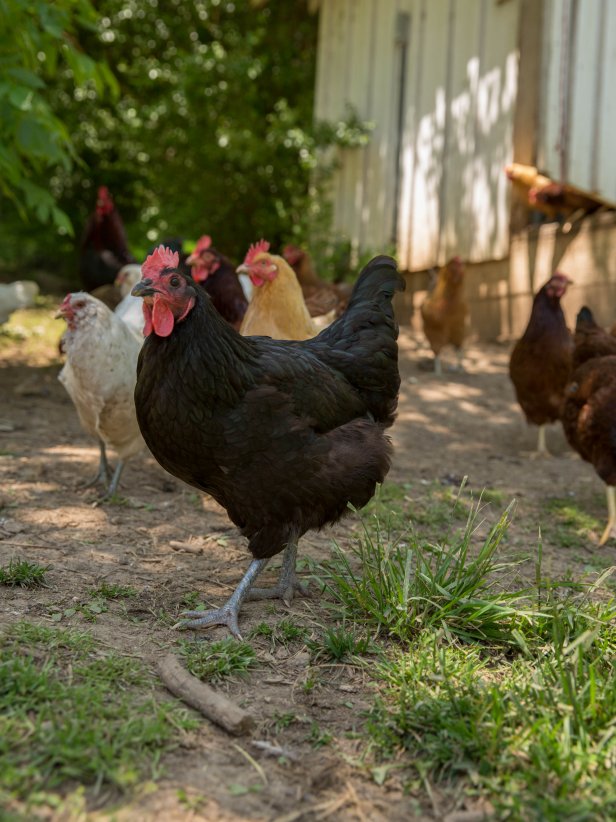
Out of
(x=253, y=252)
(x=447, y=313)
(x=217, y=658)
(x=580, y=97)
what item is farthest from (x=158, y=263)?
(x=580, y=97)

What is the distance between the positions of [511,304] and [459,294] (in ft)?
3.38

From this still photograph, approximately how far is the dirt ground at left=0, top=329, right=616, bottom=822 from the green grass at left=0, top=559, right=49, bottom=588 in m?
0.08

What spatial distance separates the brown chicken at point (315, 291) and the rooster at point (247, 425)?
9.91 feet

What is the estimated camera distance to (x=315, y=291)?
7207 millimetres

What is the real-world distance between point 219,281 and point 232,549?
2.39 metres

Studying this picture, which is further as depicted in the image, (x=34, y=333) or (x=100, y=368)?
(x=34, y=333)

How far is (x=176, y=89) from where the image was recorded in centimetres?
1358

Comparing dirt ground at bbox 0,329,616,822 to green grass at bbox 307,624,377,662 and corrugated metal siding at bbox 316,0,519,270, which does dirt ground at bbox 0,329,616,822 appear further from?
corrugated metal siding at bbox 316,0,519,270

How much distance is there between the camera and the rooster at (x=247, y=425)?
3.14m

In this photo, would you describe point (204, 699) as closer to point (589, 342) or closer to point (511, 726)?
point (511, 726)

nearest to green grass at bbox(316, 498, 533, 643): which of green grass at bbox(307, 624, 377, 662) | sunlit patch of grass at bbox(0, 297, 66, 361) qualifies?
green grass at bbox(307, 624, 377, 662)

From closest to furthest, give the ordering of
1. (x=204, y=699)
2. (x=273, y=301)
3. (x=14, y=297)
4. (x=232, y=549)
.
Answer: (x=204, y=699) < (x=232, y=549) < (x=273, y=301) < (x=14, y=297)

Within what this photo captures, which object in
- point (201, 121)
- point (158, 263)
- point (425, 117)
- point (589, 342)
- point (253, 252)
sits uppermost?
point (201, 121)

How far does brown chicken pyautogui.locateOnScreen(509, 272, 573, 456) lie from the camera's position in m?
6.30
